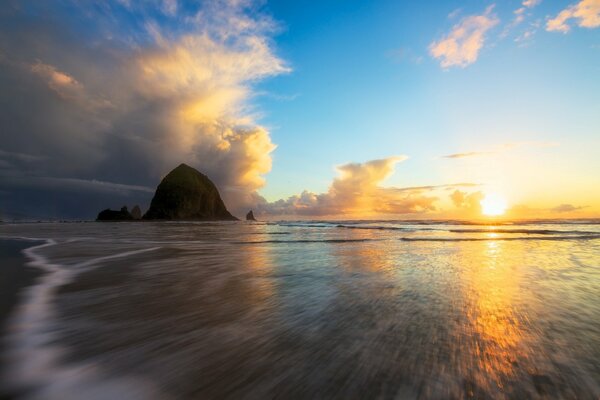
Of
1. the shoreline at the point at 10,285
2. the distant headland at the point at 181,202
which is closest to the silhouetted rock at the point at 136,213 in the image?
the distant headland at the point at 181,202

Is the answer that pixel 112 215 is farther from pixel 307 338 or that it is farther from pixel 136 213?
pixel 307 338

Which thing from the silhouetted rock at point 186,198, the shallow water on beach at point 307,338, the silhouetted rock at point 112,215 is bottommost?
the shallow water on beach at point 307,338

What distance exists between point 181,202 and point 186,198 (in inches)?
177

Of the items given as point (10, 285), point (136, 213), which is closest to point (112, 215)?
point (136, 213)

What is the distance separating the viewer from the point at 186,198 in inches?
6511

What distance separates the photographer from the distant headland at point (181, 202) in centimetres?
15599

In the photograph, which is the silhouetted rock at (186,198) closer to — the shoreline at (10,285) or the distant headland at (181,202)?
the distant headland at (181,202)

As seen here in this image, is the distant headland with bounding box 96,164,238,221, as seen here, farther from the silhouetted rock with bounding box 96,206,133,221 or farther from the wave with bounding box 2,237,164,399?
the wave with bounding box 2,237,164,399

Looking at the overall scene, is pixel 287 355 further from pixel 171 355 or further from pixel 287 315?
pixel 287 315

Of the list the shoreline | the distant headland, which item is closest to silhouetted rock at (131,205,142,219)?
the distant headland

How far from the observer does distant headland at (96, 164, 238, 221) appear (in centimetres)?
15599

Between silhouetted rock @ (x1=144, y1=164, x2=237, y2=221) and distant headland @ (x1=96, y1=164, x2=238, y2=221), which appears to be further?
silhouetted rock @ (x1=144, y1=164, x2=237, y2=221)

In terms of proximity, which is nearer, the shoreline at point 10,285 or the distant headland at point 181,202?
the shoreline at point 10,285

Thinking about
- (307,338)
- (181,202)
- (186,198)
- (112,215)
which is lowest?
(307,338)
